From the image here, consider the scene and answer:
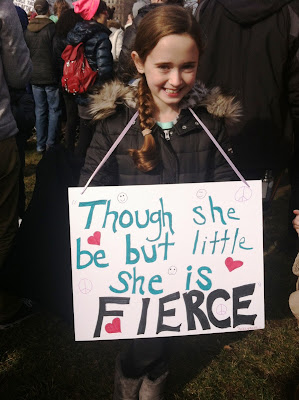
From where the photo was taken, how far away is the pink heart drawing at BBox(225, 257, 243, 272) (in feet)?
4.95

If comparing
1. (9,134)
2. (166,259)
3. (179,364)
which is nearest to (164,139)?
(166,259)

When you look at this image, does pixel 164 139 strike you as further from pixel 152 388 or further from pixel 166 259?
pixel 152 388

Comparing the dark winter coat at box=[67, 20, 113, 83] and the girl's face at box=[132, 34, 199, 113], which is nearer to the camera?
the girl's face at box=[132, 34, 199, 113]

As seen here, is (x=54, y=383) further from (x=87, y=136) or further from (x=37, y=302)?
(x=87, y=136)

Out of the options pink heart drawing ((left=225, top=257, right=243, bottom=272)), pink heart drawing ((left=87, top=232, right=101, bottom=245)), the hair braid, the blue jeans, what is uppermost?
the hair braid

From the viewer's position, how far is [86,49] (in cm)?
405

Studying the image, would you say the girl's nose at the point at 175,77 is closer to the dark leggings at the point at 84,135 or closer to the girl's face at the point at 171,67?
the girl's face at the point at 171,67

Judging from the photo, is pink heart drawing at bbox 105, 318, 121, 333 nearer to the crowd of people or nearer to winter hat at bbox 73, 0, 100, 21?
the crowd of people

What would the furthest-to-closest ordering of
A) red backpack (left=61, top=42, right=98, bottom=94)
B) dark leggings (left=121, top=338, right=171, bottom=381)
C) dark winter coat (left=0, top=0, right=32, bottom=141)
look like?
1. red backpack (left=61, top=42, right=98, bottom=94)
2. dark winter coat (left=0, top=0, right=32, bottom=141)
3. dark leggings (left=121, top=338, right=171, bottom=381)

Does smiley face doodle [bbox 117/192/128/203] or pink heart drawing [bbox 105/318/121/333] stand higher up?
smiley face doodle [bbox 117/192/128/203]

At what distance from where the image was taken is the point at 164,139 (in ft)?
5.33

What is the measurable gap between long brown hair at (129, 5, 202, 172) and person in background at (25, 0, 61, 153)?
3.26m

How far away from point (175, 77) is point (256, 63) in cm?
93

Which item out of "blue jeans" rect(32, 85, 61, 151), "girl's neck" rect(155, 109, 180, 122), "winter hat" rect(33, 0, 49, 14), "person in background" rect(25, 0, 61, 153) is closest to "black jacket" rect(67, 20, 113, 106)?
"person in background" rect(25, 0, 61, 153)
